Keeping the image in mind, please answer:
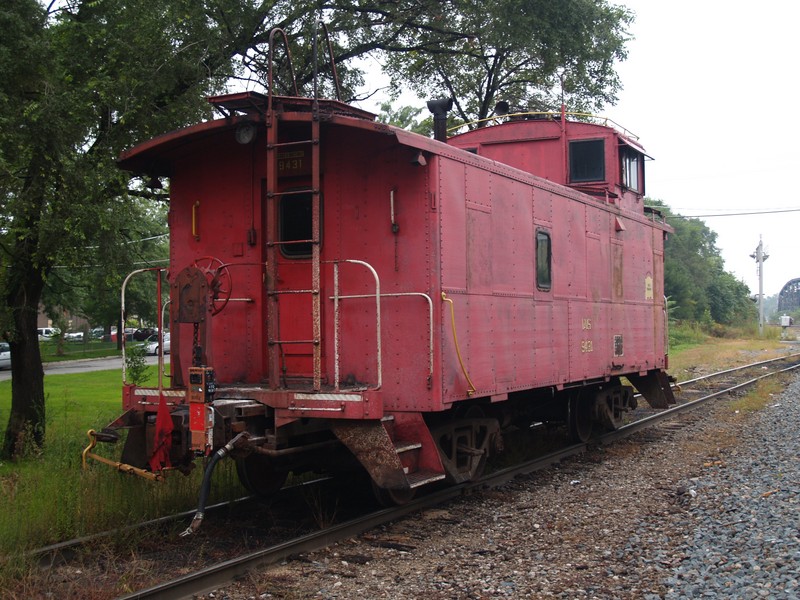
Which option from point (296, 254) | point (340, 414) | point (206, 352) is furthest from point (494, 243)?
point (206, 352)

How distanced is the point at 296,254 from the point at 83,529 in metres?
3.04

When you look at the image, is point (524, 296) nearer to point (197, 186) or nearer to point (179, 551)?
point (197, 186)

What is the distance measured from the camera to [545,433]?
1188 cm

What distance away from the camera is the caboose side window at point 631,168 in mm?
11587

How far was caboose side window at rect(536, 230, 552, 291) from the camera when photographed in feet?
28.9

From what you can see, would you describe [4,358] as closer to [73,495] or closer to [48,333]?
[48,333]

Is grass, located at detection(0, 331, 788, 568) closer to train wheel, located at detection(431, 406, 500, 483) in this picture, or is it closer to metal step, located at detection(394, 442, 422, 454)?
metal step, located at detection(394, 442, 422, 454)

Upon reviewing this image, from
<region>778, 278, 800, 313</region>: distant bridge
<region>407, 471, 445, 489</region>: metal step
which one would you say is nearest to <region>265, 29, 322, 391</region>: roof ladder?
<region>407, 471, 445, 489</region>: metal step

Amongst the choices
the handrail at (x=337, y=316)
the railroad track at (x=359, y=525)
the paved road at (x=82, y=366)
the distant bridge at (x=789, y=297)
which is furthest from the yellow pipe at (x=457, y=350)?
the distant bridge at (x=789, y=297)

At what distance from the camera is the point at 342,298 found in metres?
7.05

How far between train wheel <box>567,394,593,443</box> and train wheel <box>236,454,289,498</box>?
186 inches

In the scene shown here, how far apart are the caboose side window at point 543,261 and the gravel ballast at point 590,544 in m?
2.27

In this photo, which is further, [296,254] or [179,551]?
[296,254]

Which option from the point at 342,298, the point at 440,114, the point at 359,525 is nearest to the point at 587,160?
the point at 440,114
